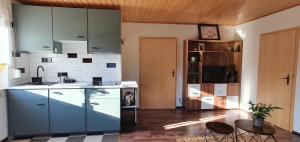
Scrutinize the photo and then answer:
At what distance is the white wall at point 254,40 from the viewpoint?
3.17 meters

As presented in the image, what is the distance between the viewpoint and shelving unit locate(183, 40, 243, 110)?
14.9ft

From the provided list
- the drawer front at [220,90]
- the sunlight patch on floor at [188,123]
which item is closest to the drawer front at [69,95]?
the sunlight patch on floor at [188,123]

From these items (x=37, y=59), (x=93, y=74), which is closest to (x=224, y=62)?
(x=93, y=74)

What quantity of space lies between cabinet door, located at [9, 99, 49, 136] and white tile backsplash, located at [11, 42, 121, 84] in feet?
1.94

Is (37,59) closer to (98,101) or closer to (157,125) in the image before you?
(98,101)

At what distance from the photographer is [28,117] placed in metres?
2.81

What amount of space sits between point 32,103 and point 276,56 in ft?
14.2

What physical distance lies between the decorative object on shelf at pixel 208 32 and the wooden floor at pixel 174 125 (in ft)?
6.15

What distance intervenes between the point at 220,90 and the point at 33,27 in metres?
4.18

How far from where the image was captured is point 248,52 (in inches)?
173

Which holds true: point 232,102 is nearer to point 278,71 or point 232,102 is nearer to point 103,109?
point 278,71

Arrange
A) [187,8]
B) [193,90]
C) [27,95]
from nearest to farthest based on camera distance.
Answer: [27,95]
[187,8]
[193,90]

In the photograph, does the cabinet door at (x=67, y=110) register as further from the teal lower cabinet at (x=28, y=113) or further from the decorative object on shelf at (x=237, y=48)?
the decorative object on shelf at (x=237, y=48)

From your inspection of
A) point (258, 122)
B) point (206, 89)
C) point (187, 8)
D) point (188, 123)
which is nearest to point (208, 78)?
point (206, 89)
